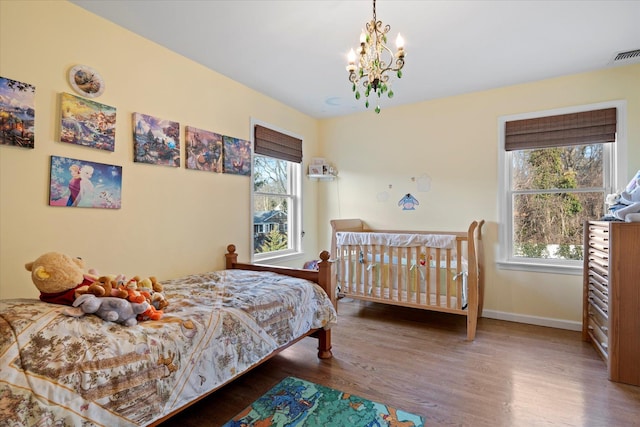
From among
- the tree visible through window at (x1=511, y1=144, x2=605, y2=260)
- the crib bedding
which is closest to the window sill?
the tree visible through window at (x1=511, y1=144, x2=605, y2=260)

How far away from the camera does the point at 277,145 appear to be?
11.8 ft

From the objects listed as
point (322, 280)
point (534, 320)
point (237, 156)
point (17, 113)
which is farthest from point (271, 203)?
point (534, 320)

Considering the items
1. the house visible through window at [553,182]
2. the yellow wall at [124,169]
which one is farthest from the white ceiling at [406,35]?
the house visible through window at [553,182]

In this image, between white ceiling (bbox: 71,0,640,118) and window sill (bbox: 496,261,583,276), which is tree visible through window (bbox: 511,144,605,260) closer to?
window sill (bbox: 496,261,583,276)

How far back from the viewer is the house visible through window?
287 centimetres

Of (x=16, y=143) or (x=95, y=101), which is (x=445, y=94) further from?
(x=16, y=143)

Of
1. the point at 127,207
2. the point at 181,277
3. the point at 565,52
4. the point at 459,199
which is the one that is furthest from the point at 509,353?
the point at 127,207

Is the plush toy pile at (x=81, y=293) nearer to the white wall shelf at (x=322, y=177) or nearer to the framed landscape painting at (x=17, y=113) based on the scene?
the framed landscape painting at (x=17, y=113)

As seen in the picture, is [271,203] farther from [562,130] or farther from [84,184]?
[562,130]

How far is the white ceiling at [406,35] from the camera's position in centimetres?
196

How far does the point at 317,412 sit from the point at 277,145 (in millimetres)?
2671

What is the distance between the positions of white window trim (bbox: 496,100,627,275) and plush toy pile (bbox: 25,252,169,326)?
3.16 meters

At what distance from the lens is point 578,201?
9.84 ft

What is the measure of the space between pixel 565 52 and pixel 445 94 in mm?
1075
